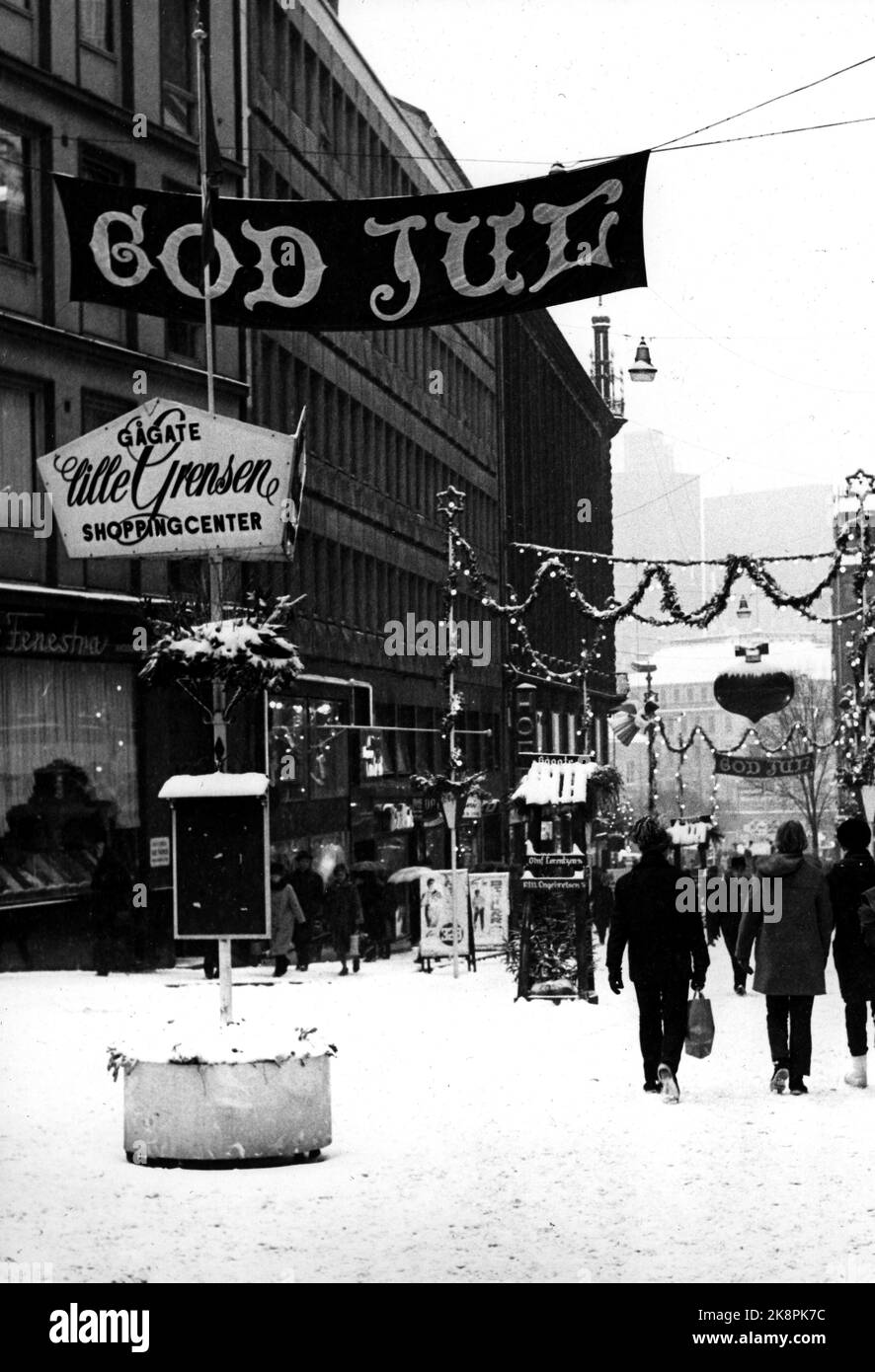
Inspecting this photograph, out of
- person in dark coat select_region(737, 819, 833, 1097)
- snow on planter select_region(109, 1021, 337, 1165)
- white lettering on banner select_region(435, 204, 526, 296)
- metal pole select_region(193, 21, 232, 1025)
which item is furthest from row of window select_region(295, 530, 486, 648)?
snow on planter select_region(109, 1021, 337, 1165)

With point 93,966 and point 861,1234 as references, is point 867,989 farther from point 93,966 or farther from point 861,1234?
point 93,966

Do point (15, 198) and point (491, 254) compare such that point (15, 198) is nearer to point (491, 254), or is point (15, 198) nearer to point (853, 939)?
point (491, 254)

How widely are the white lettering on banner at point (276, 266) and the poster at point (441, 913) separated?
15.7 metres

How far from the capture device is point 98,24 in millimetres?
30797

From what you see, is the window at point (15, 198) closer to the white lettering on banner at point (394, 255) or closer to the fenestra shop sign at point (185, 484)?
the white lettering on banner at point (394, 255)

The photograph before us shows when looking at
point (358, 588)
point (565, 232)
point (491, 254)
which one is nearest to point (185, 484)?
point (491, 254)

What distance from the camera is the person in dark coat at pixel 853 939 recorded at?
15.2 m

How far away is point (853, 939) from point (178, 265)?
620 cm

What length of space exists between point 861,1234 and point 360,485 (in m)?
36.6
